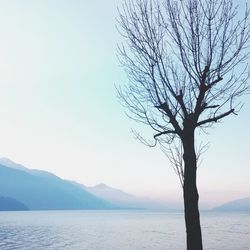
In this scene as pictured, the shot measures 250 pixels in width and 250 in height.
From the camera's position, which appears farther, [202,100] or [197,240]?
[202,100]

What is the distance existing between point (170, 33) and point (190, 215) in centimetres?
545

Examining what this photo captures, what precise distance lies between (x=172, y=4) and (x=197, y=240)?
685cm

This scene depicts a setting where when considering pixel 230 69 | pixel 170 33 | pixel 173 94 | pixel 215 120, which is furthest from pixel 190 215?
pixel 170 33

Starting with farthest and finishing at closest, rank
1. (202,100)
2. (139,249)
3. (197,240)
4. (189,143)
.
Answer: (139,249), (202,100), (189,143), (197,240)

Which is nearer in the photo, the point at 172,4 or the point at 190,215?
the point at 190,215

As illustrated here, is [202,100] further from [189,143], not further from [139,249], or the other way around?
Answer: [139,249]

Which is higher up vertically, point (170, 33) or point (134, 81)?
point (170, 33)

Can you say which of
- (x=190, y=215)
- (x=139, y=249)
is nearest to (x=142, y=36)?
(x=190, y=215)

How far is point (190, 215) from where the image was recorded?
382 inches

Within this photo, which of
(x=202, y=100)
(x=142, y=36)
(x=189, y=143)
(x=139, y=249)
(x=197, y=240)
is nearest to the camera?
(x=197, y=240)

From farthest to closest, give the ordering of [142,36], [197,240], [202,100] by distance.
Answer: [142,36], [202,100], [197,240]

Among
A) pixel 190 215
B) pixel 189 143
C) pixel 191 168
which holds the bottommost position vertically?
pixel 190 215

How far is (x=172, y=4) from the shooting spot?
38.8ft

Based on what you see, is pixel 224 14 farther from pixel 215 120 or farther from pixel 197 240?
pixel 197 240
